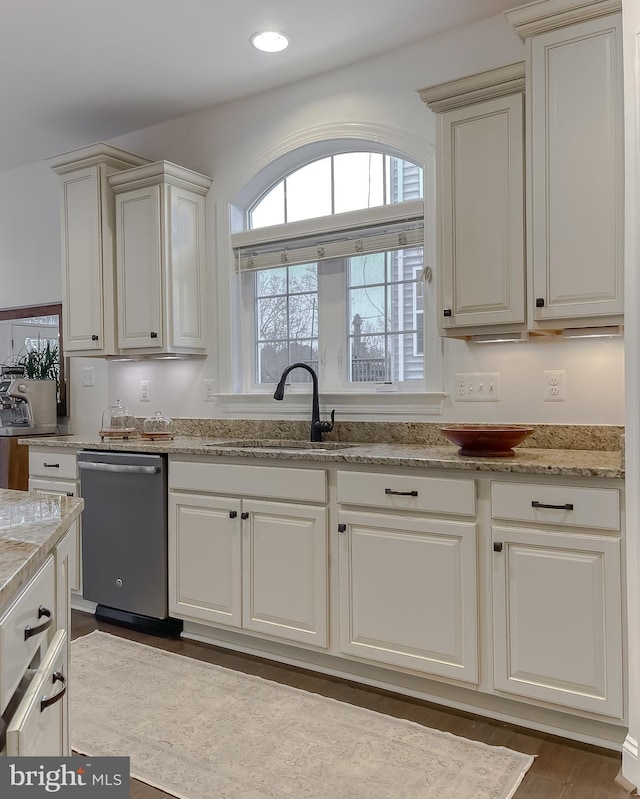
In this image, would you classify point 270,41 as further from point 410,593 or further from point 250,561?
point 410,593

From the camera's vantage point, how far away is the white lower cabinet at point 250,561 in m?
2.73

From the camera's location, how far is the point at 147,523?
10.6 feet

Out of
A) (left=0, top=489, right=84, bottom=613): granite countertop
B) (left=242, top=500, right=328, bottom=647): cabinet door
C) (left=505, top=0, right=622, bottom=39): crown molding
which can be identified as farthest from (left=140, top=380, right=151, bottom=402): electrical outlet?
(left=505, top=0, right=622, bottom=39): crown molding

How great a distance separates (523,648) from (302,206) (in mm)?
2499

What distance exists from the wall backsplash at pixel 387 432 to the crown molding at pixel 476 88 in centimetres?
134

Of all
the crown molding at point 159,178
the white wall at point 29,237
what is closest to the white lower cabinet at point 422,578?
the crown molding at point 159,178

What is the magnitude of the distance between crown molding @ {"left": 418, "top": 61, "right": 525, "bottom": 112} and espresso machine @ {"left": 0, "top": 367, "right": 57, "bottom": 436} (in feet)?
9.57

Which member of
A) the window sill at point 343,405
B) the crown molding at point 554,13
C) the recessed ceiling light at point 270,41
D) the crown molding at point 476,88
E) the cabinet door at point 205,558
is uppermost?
the recessed ceiling light at point 270,41

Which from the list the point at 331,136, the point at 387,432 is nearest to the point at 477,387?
the point at 387,432

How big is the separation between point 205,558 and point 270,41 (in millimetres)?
2401

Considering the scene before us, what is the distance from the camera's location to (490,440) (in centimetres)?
247

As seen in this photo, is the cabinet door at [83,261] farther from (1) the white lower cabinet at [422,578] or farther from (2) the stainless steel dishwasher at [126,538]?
(1) the white lower cabinet at [422,578]

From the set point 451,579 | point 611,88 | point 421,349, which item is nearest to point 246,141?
A: point 421,349

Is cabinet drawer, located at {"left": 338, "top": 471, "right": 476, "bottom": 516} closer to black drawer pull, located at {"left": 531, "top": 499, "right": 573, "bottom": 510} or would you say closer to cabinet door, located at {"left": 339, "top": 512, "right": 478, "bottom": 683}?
cabinet door, located at {"left": 339, "top": 512, "right": 478, "bottom": 683}
